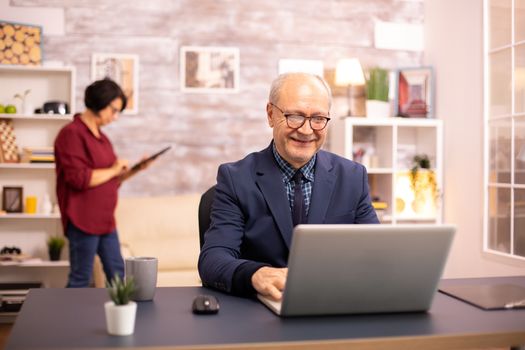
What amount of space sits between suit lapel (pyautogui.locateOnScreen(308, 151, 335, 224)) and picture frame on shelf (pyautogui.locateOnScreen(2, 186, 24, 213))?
3.15 metres

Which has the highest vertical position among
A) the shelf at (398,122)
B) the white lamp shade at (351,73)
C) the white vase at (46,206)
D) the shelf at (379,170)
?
the white lamp shade at (351,73)

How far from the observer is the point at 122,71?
497 centimetres

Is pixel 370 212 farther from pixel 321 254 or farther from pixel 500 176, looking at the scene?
pixel 500 176

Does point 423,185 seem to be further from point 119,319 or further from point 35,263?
point 119,319

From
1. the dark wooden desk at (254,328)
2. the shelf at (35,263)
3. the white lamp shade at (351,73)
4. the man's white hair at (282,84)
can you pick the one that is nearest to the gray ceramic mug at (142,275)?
the dark wooden desk at (254,328)

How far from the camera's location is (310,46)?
5301 mm

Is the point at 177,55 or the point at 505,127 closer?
the point at 505,127

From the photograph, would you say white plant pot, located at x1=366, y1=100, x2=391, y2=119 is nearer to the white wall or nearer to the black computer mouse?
the white wall

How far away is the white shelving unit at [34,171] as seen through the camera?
480 centimetres

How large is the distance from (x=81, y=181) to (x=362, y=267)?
110 inches

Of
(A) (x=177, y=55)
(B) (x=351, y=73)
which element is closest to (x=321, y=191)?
(B) (x=351, y=73)

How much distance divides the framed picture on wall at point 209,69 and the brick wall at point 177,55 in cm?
5

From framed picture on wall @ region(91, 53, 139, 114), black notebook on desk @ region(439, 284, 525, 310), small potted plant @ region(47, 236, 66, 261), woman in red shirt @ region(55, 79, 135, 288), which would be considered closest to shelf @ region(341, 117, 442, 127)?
framed picture on wall @ region(91, 53, 139, 114)

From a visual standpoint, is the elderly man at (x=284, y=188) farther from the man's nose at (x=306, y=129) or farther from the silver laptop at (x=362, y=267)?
the silver laptop at (x=362, y=267)
